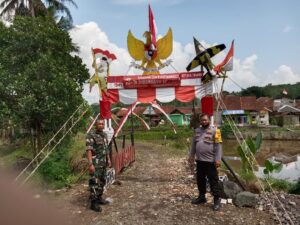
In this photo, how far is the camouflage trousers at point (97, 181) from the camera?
6191 mm

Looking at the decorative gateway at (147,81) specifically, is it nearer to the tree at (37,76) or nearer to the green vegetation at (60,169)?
the green vegetation at (60,169)

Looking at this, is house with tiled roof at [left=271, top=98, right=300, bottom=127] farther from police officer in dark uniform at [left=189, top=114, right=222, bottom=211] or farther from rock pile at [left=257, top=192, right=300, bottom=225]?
police officer in dark uniform at [left=189, top=114, right=222, bottom=211]

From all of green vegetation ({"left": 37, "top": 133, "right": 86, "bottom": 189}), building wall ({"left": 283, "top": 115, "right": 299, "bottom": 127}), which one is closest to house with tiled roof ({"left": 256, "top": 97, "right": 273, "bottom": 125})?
building wall ({"left": 283, "top": 115, "right": 299, "bottom": 127})

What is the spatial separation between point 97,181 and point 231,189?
8.69ft

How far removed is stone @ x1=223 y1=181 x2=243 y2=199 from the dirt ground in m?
0.31

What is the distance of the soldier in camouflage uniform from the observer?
614 centimetres

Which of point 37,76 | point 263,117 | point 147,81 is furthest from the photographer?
point 263,117

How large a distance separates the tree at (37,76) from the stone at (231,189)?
6.08 m

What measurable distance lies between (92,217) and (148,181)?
2.92 m

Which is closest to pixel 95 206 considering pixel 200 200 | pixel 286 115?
pixel 200 200

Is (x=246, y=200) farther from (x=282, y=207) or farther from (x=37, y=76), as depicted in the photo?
(x=37, y=76)

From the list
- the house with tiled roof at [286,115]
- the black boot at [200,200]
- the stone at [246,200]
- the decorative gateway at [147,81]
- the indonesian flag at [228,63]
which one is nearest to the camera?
the stone at [246,200]

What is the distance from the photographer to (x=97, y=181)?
6.22 meters

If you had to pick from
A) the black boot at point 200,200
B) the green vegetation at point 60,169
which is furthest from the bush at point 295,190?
the green vegetation at point 60,169
